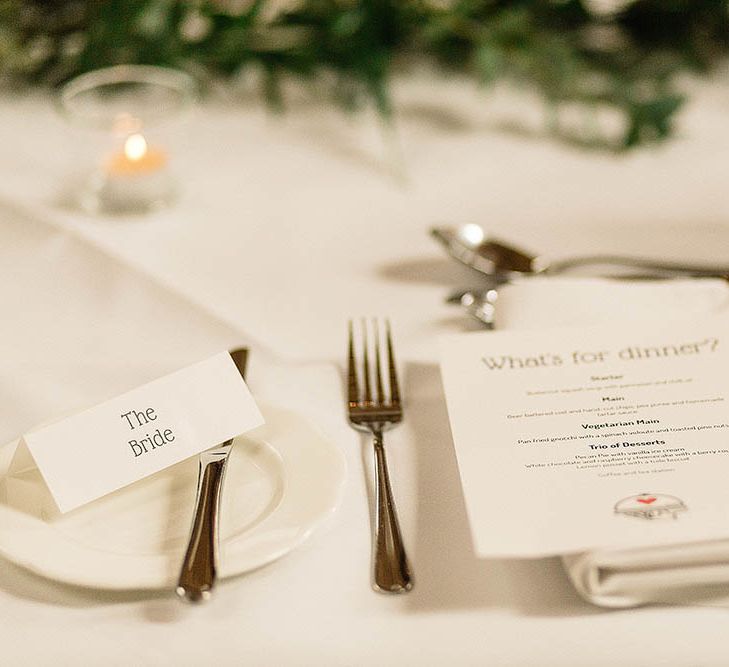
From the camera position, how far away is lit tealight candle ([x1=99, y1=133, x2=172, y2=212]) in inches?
36.1

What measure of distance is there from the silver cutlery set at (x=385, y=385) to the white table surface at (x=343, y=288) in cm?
1

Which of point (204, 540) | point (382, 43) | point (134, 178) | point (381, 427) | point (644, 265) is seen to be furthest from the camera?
point (382, 43)

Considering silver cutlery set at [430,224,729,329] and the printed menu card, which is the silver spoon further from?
the printed menu card

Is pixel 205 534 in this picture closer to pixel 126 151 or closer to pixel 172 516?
pixel 172 516

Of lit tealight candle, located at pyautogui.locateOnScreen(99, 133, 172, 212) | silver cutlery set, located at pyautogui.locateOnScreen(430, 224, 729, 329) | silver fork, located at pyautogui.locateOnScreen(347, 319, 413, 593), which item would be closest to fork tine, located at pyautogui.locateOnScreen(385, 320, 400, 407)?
silver fork, located at pyautogui.locateOnScreen(347, 319, 413, 593)

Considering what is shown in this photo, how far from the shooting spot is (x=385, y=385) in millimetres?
652

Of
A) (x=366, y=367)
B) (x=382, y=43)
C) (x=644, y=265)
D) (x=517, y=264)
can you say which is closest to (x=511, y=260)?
(x=517, y=264)

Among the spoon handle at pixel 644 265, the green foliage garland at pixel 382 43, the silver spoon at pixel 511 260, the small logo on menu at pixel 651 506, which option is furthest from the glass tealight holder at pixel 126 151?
the small logo on menu at pixel 651 506

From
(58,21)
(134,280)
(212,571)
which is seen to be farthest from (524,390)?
(58,21)

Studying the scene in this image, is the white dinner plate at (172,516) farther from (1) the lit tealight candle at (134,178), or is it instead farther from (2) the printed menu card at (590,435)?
(1) the lit tealight candle at (134,178)

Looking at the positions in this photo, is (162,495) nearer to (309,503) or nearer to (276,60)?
(309,503)

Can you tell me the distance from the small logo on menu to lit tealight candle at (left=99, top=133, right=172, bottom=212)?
2.06ft

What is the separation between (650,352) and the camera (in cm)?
60

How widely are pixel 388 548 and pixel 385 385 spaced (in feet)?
0.59
